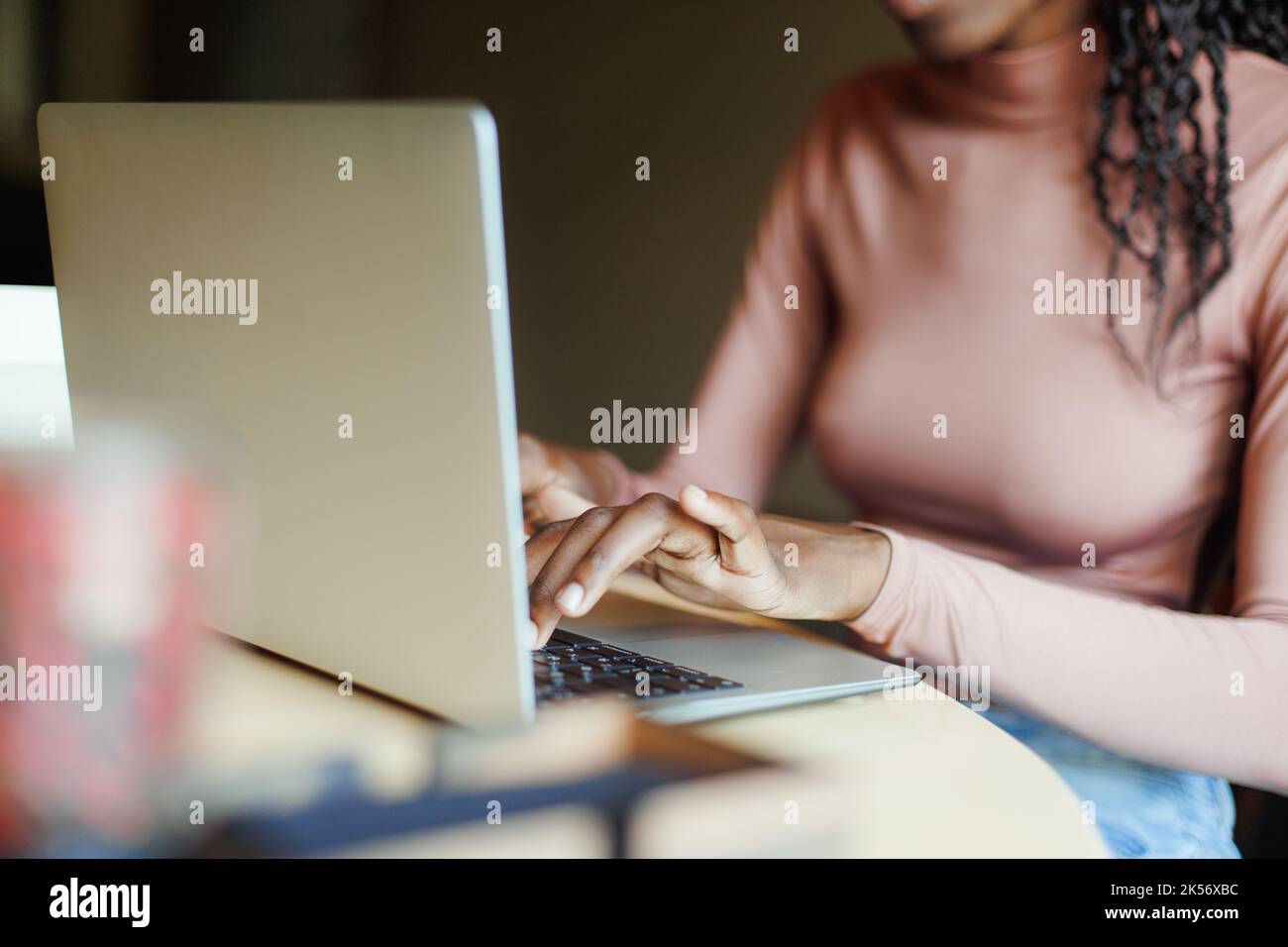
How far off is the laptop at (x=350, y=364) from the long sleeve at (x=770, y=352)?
56 centimetres

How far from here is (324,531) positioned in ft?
1.73

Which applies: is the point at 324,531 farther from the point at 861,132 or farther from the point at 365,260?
the point at 861,132

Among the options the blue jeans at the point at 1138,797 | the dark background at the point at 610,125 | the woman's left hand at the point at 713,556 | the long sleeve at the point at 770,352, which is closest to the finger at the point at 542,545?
the woman's left hand at the point at 713,556

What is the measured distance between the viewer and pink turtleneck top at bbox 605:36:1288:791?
0.72 m

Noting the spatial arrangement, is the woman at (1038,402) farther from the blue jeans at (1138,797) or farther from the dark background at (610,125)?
the dark background at (610,125)

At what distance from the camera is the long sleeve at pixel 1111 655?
27.8 inches

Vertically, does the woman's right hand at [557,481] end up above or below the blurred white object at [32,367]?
below

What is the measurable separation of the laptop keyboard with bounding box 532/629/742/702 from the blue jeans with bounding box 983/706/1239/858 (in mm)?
269

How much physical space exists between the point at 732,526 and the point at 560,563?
99 mm

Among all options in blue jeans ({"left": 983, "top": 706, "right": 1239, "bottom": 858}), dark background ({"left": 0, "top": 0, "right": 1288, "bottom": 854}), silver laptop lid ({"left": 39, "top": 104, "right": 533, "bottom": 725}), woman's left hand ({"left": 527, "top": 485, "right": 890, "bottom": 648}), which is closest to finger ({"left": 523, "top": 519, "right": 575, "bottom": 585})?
woman's left hand ({"left": 527, "top": 485, "right": 890, "bottom": 648})

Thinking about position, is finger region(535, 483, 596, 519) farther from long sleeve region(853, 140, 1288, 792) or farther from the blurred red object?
the blurred red object

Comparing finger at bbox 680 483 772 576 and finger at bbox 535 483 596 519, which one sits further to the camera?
finger at bbox 535 483 596 519
